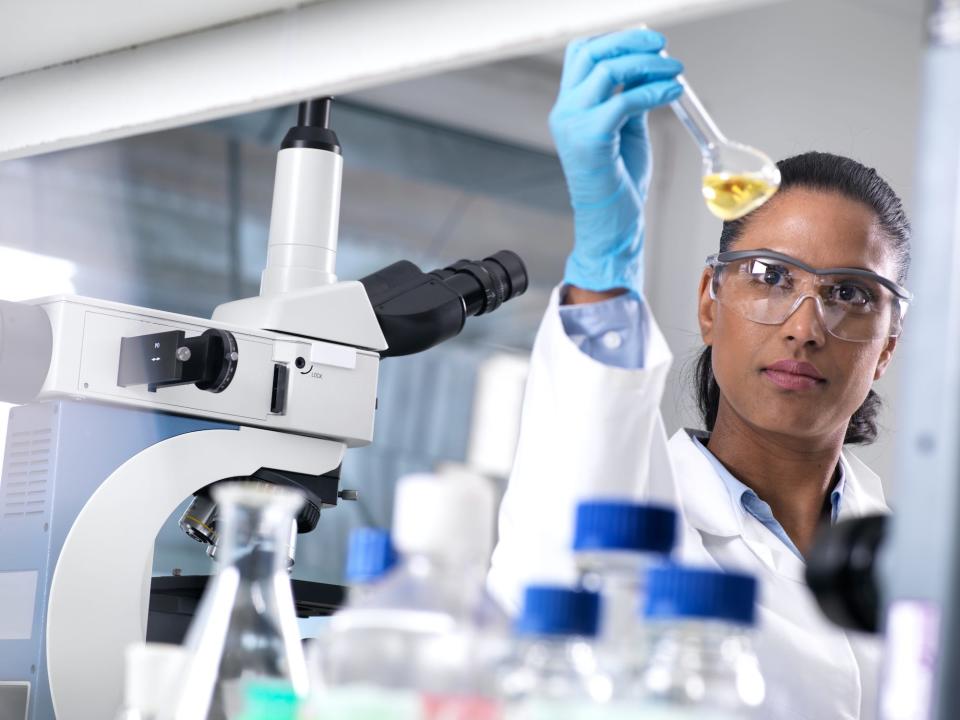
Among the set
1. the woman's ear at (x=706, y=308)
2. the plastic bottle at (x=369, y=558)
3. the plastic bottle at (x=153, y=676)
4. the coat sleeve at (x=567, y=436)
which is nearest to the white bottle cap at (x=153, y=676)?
the plastic bottle at (x=153, y=676)

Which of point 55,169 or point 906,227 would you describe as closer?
point 906,227

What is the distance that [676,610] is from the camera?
0.52 metres

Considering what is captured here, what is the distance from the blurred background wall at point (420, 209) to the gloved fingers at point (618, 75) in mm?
3507

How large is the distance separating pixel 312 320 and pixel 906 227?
99cm

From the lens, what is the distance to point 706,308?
5.88ft

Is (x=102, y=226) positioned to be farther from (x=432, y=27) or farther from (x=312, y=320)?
(x=432, y=27)

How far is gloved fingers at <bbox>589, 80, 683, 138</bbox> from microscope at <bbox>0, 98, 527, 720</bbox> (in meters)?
0.42

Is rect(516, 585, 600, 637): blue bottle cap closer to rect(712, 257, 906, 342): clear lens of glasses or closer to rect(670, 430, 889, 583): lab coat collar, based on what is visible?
rect(670, 430, 889, 583): lab coat collar

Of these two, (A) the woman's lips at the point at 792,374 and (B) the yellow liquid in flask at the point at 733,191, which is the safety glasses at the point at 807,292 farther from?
(B) the yellow liquid in flask at the point at 733,191

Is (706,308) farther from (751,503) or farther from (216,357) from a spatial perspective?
(216,357)

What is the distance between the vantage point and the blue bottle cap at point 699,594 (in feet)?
1.69

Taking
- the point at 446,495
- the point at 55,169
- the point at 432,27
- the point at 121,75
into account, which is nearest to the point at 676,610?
the point at 446,495

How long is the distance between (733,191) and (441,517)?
0.53m

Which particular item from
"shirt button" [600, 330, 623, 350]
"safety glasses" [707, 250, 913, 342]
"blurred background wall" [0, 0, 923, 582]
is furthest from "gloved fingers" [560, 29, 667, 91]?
"blurred background wall" [0, 0, 923, 582]
